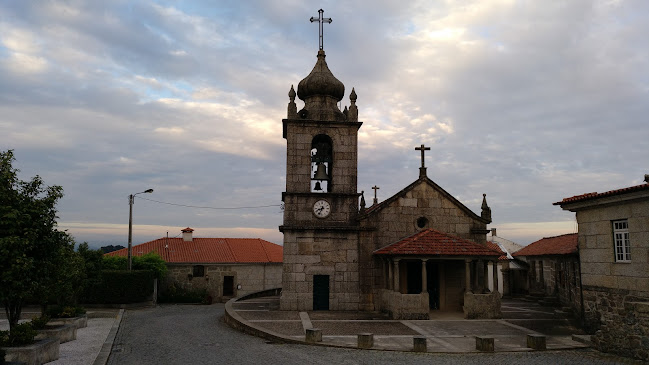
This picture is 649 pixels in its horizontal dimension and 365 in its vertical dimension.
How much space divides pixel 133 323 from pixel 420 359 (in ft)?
49.7

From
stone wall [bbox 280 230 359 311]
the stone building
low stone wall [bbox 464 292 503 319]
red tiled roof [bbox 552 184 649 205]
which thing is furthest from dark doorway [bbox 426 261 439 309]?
red tiled roof [bbox 552 184 649 205]

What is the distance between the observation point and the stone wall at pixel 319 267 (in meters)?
23.1

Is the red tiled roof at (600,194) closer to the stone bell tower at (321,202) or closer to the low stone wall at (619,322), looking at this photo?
the low stone wall at (619,322)

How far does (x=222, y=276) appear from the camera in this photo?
119 feet

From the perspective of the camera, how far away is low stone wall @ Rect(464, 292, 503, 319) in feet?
69.5

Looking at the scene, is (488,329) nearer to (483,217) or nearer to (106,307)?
(483,217)

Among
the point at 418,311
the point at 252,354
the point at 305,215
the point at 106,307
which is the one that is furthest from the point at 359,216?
the point at 106,307

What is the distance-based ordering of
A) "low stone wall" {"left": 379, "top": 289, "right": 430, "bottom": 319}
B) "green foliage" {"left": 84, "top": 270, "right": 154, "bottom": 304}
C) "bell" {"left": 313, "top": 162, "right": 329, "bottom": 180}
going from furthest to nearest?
"green foliage" {"left": 84, "top": 270, "right": 154, "bottom": 304} → "bell" {"left": 313, "top": 162, "right": 329, "bottom": 180} → "low stone wall" {"left": 379, "top": 289, "right": 430, "bottom": 319}

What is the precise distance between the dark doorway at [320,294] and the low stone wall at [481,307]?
21.8 feet

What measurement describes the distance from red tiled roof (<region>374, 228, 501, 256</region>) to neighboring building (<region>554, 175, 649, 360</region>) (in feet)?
18.2

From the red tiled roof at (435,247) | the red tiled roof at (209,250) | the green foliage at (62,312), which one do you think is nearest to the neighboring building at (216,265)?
the red tiled roof at (209,250)

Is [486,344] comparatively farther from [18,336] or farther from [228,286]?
[228,286]

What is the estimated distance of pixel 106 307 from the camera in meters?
30.0

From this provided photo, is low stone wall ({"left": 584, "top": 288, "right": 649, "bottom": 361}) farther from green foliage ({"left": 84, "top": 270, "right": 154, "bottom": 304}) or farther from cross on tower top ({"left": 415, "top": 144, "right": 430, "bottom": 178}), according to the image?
green foliage ({"left": 84, "top": 270, "right": 154, "bottom": 304})
